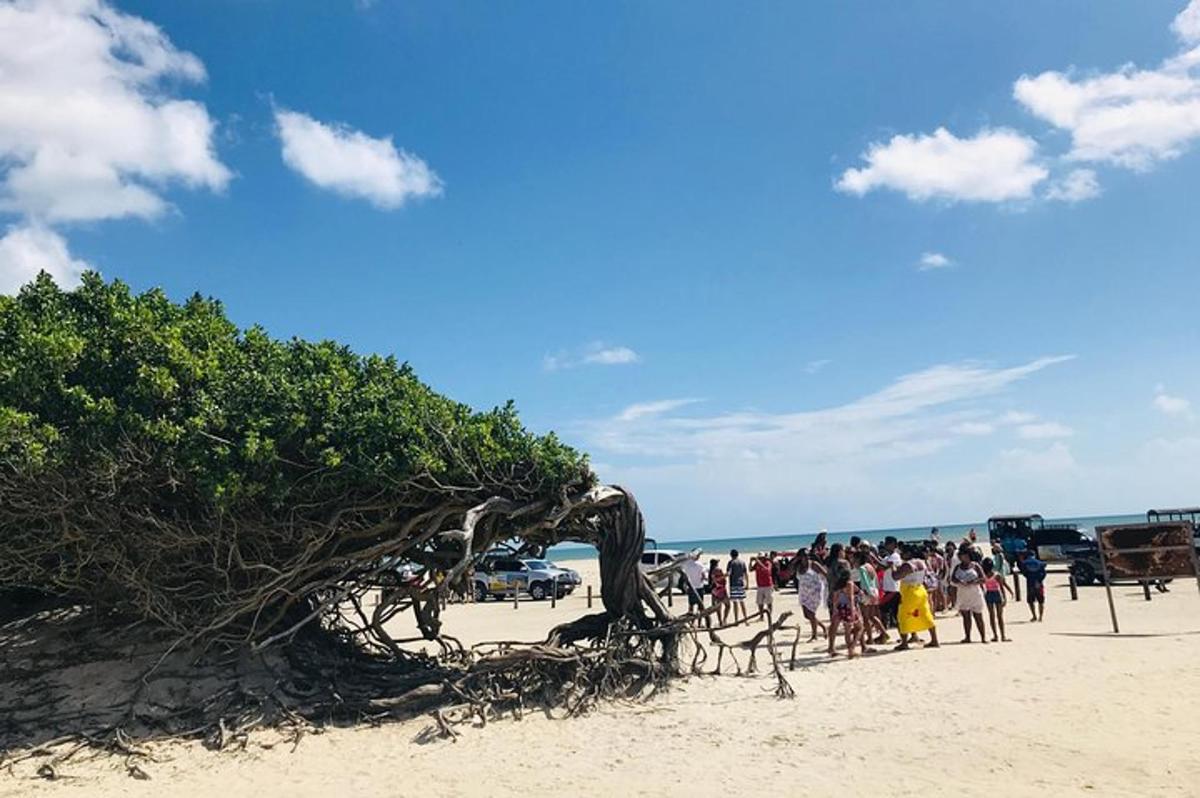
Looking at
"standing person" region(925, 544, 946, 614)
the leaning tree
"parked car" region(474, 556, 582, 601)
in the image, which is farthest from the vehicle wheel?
the leaning tree

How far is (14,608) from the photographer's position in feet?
38.5

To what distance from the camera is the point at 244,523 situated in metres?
9.11

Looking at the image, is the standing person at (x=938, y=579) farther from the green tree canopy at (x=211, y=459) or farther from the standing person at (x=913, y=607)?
the green tree canopy at (x=211, y=459)

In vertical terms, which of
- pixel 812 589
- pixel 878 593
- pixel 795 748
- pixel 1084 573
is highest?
pixel 812 589

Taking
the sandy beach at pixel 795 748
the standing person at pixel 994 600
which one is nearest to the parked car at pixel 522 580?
the standing person at pixel 994 600

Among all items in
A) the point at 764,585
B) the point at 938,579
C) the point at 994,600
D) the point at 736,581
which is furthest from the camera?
the point at 938,579

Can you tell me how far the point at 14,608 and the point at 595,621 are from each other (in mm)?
8127

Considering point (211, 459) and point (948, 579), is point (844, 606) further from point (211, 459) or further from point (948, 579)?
point (211, 459)

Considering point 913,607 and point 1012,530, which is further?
point 1012,530

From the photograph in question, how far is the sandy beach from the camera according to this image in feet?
24.4

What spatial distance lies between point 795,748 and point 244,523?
20.5 feet

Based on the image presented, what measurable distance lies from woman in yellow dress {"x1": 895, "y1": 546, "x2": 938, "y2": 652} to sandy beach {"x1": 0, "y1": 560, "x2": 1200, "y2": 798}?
1.35m

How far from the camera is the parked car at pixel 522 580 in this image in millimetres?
28641

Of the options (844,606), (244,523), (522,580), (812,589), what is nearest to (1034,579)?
(812,589)
